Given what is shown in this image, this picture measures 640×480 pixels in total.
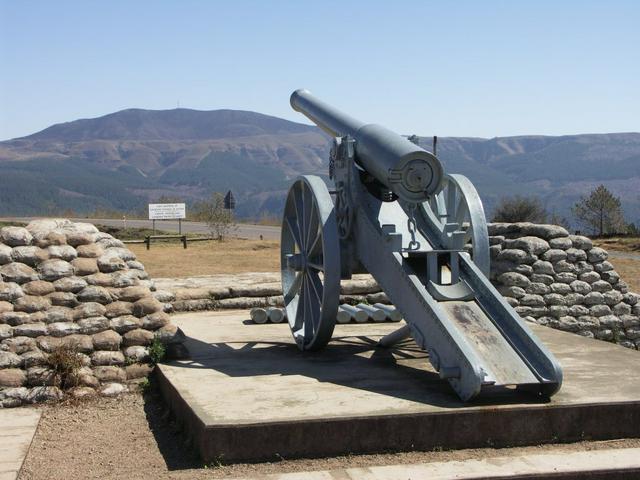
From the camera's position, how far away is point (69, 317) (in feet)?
26.6

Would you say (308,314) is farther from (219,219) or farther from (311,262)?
(219,219)

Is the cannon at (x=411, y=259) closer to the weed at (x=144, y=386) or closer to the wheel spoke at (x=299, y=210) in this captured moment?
the wheel spoke at (x=299, y=210)

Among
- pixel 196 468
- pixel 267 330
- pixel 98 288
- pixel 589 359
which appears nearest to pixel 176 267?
pixel 267 330

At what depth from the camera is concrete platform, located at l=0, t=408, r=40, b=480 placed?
6012 mm

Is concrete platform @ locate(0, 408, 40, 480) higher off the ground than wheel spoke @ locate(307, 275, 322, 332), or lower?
lower

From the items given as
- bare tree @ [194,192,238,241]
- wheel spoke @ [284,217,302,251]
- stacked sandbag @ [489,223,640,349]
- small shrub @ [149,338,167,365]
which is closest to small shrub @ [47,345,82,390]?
small shrub @ [149,338,167,365]

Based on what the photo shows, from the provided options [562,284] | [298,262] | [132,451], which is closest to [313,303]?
[298,262]

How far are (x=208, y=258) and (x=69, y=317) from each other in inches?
501

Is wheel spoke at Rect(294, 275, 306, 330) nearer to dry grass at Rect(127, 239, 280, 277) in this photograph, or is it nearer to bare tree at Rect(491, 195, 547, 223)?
dry grass at Rect(127, 239, 280, 277)

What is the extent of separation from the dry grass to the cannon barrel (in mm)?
8645

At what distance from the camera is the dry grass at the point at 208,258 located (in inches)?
694

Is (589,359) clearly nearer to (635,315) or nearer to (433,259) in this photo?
(433,259)

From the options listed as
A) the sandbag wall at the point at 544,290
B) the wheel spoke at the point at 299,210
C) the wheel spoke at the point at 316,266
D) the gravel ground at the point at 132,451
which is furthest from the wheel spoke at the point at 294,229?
the sandbag wall at the point at 544,290

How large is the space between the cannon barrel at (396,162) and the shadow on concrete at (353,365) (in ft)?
4.76
